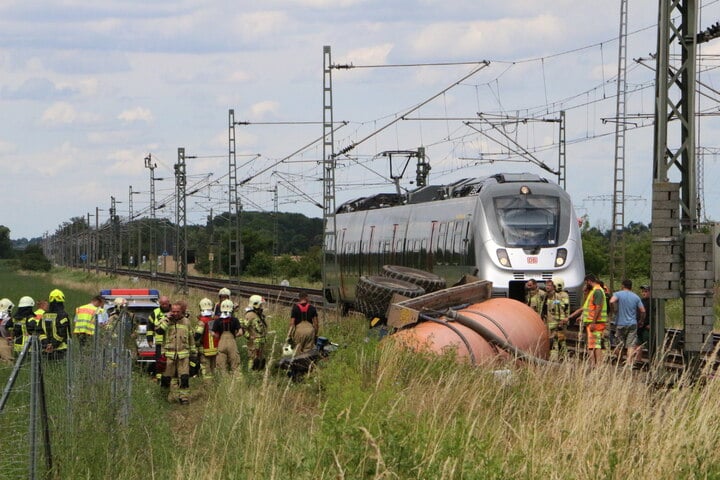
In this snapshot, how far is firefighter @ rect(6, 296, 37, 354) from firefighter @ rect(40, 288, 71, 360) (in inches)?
8.3

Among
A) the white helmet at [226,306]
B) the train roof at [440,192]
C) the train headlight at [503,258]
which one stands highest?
the train roof at [440,192]

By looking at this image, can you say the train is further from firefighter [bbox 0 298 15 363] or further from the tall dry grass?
the tall dry grass

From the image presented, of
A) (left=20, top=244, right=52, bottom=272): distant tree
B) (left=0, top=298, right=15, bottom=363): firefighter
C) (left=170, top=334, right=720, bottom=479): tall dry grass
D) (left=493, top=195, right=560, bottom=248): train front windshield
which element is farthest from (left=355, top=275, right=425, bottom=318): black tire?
(left=20, top=244, right=52, bottom=272): distant tree

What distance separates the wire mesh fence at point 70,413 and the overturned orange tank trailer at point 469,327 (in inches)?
168

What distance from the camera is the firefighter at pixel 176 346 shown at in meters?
18.9

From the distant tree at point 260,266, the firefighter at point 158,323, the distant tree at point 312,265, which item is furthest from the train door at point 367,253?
the distant tree at point 260,266

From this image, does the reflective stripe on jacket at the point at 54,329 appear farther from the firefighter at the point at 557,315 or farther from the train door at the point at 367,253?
the train door at the point at 367,253

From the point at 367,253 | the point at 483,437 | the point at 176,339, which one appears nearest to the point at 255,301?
the point at 176,339

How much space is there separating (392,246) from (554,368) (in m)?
19.5

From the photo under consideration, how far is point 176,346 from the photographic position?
62.6ft

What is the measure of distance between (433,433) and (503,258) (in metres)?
17.4

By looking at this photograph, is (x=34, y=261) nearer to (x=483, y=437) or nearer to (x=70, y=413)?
(x=70, y=413)

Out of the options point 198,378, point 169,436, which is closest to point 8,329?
point 198,378

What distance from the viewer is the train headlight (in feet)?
86.4
